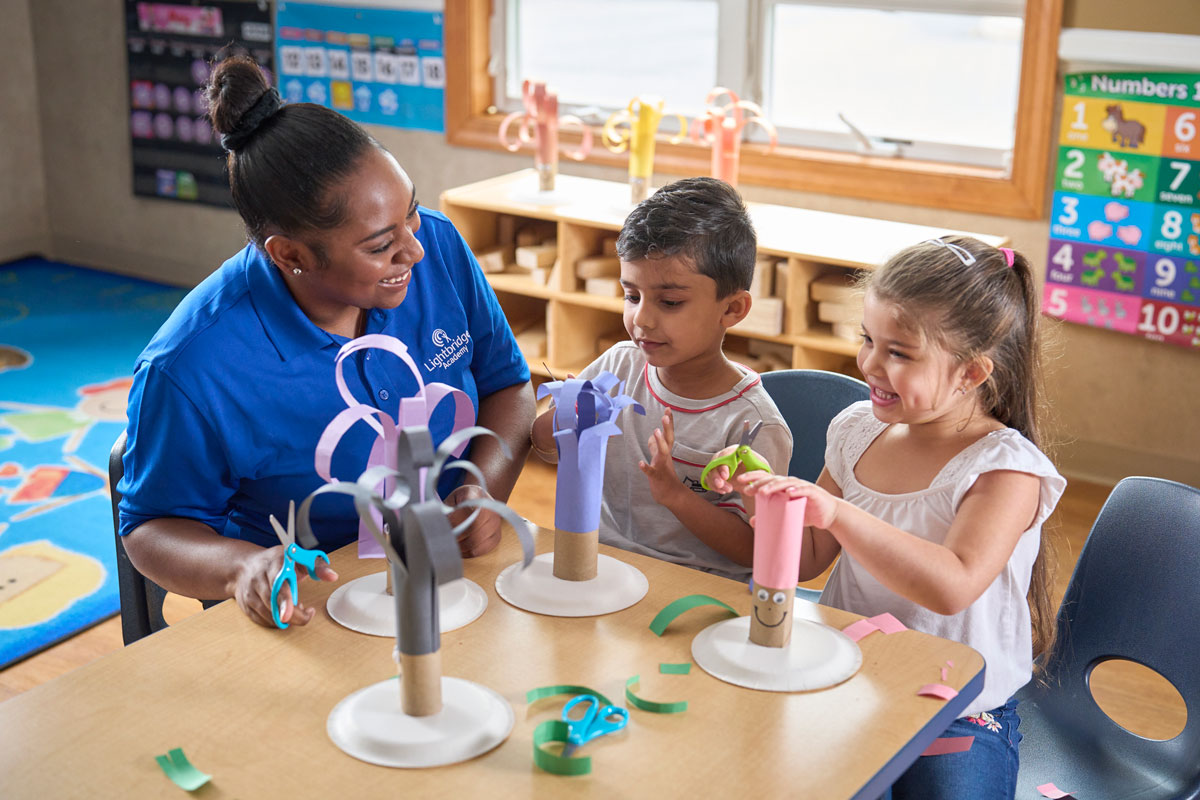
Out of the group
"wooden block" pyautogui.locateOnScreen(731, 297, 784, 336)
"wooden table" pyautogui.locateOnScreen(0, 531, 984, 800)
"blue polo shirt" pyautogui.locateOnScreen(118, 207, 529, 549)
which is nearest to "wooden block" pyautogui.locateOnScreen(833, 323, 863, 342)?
"wooden block" pyautogui.locateOnScreen(731, 297, 784, 336)

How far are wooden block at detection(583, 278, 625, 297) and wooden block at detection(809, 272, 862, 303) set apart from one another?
1.85 ft

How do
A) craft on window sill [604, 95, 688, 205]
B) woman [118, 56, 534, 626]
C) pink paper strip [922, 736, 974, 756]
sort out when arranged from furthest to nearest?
craft on window sill [604, 95, 688, 205], woman [118, 56, 534, 626], pink paper strip [922, 736, 974, 756]

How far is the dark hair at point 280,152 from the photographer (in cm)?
148

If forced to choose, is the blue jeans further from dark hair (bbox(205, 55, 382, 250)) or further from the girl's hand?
dark hair (bbox(205, 55, 382, 250))

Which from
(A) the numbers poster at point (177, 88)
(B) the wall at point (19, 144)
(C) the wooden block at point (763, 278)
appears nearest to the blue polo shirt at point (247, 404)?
(C) the wooden block at point (763, 278)

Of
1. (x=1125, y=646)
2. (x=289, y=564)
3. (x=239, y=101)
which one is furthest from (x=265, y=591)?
(x=1125, y=646)

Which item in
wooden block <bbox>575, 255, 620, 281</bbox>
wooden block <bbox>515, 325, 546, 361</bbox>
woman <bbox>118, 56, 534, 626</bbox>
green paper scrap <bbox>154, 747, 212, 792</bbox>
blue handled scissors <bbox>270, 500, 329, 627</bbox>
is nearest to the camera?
green paper scrap <bbox>154, 747, 212, 792</bbox>

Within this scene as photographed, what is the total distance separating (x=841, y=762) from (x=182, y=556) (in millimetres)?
798

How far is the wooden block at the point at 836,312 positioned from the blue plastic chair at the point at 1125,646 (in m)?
1.46

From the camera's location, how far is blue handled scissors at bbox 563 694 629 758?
1.04 metres

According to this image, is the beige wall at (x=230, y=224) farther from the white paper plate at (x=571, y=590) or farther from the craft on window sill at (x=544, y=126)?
the white paper plate at (x=571, y=590)

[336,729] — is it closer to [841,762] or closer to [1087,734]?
[841,762]

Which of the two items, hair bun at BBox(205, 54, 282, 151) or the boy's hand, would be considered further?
hair bun at BBox(205, 54, 282, 151)

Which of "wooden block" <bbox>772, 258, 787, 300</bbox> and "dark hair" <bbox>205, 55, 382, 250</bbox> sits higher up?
"dark hair" <bbox>205, 55, 382, 250</bbox>
